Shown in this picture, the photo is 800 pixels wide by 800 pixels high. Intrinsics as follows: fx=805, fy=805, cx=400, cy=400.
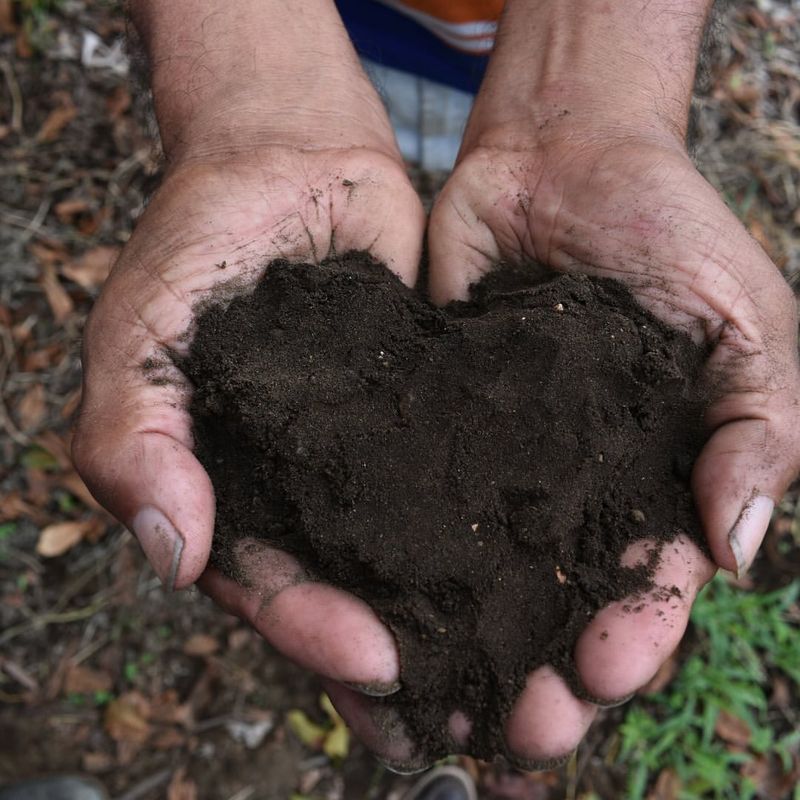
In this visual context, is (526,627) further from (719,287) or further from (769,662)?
(769,662)

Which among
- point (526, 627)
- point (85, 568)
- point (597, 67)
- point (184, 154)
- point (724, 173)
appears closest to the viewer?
point (526, 627)

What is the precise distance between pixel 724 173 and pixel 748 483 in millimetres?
2746

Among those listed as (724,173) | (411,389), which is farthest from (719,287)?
(724,173)

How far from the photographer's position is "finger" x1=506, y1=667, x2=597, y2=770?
1660 mm

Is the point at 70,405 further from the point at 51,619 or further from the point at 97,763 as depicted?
the point at 97,763

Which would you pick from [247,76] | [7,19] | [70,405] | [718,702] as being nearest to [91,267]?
[70,405]

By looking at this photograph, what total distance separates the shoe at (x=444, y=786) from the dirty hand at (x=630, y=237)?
4.97 feet

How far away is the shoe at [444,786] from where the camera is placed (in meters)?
3.00

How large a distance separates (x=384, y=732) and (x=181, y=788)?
1539 millimetres

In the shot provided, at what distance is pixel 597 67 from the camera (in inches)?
87.0

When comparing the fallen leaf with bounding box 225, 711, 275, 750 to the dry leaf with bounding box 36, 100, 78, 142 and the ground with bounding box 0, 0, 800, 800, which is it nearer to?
the ground with bounding box 0, 0, 800, 800

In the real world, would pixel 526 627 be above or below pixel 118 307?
below

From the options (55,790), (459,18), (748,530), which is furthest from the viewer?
(55,790)

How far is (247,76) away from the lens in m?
2.13
